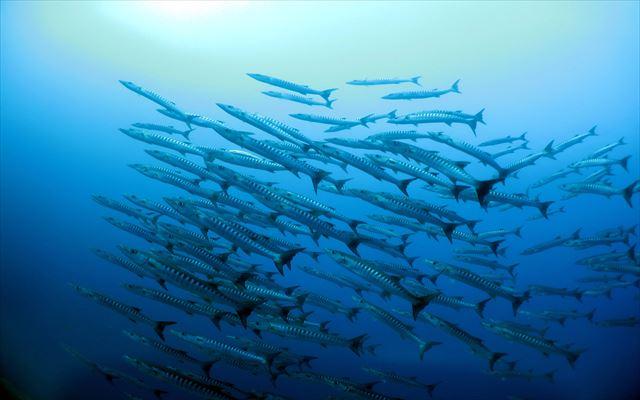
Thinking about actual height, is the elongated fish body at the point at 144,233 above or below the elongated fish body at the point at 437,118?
below

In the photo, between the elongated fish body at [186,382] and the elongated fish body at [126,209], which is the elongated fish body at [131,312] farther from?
the elongated fish body at [126,209]

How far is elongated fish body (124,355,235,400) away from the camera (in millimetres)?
5086

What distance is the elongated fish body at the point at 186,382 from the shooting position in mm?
5086

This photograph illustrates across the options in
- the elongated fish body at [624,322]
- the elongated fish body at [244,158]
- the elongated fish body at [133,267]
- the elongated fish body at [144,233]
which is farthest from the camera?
the elongated fish body at [624,322]

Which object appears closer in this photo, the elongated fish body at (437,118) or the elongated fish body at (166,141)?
the elongated fish body at (166,141)

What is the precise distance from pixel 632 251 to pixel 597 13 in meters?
11.4

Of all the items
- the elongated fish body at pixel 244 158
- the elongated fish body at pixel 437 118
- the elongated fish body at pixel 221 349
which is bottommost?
the elongated fish body at pixel 221 349

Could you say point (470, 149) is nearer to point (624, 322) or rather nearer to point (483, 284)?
point (483, 284)

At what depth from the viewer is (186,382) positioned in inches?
206

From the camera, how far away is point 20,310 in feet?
40.2

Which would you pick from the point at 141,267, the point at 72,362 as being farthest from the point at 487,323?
the point at 72,362

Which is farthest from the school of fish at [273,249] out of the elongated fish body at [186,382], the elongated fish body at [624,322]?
the elongated fish body at [624,322]

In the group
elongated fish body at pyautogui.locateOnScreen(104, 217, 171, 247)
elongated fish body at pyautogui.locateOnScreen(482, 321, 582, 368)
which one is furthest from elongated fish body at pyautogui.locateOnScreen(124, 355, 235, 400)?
elongated fish body at pyautogui.locateOnScreen(482, 321, 582, 368)

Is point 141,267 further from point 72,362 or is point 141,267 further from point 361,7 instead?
point 361,7
